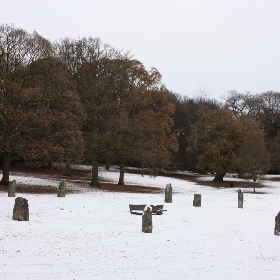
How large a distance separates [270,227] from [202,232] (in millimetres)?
3488

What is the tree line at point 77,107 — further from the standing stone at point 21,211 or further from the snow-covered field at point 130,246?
the standing stone at point 21,211

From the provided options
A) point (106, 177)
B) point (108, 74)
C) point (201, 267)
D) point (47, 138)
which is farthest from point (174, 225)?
point (106, 177)

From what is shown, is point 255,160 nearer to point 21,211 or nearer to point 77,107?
point 77,107

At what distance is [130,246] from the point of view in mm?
11203

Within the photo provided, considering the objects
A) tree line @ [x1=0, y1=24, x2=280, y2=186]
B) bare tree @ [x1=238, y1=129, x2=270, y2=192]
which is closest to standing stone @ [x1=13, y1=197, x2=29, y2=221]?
tree line @ [x1=0, y1=24, x2=280, y2=186]

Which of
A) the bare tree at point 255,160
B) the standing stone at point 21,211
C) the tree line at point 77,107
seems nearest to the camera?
the standing stone at point 21,211

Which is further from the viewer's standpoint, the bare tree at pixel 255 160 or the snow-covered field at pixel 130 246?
the bare tree at pixel 255 160

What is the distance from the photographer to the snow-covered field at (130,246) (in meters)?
8.56

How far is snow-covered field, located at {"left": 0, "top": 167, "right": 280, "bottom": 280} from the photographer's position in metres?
8.56

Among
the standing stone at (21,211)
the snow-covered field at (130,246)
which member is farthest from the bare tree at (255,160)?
the standing stone at (21,211)

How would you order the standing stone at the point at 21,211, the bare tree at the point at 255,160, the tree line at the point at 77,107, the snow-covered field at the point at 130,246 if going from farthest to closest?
the bare tree at the point at 255,160
the tree line at the point at 77,107
the standing stone at the point at 21,211
the snow-covered field at the point at 130,246

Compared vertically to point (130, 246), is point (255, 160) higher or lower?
higher

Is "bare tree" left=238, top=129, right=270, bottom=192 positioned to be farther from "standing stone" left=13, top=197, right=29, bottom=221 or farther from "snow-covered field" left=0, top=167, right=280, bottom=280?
"standing stone" left=13, top=197, right=29, bottom=221

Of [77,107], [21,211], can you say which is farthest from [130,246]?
[77,107]
